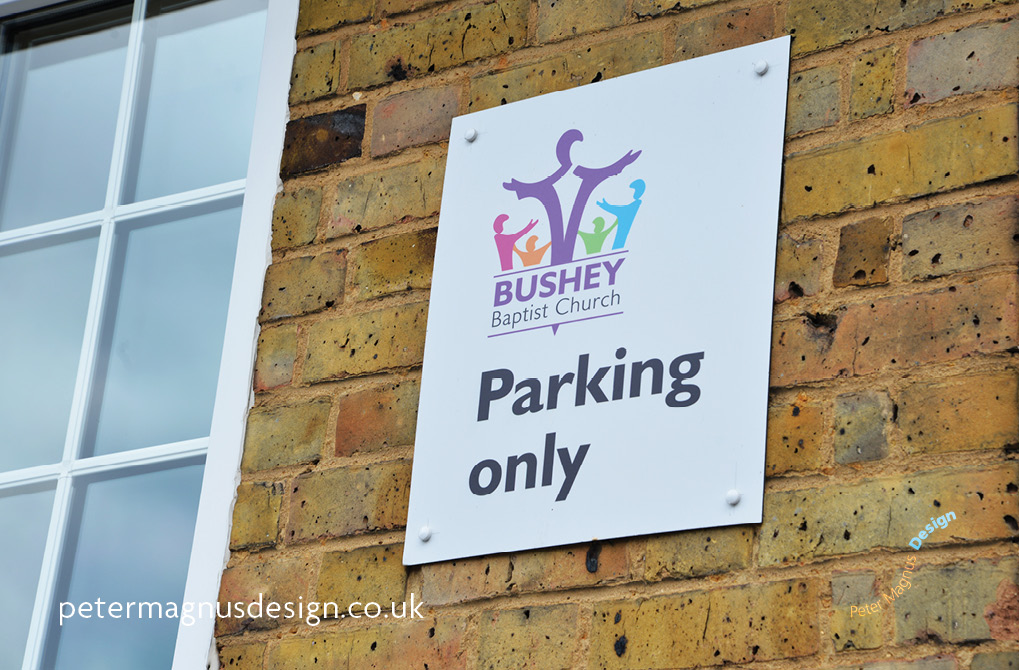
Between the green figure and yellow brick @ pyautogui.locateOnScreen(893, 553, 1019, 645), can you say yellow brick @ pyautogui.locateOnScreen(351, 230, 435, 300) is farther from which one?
yellow brick @ pyautogui.locateOnScreen(893, 553, 1019, 645)

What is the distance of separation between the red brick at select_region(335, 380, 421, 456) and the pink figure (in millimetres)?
198

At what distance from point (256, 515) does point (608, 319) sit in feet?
1.82

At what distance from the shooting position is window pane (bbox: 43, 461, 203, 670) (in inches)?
78.6

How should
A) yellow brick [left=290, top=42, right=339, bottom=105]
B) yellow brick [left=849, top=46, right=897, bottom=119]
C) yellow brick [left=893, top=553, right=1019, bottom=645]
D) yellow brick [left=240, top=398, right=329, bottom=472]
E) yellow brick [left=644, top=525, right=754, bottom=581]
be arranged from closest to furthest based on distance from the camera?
yellow brick [left=893, top=553, right=1019, bottom=645] < yellow brick [left=644, top=525, right=754, bottom=581] < yellow brick [left=849, top=46, right=897, bottom=119] < yellow brick [left=240, top=398, right=329, bottom=472] < yellow brick [left=290, top=42, right=339, bottom=105]

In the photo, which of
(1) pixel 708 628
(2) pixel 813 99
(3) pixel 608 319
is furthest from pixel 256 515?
(2) pixel 813 99

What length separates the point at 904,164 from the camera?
1614mm

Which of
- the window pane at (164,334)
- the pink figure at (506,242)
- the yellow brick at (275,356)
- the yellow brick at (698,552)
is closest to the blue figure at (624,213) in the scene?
the pink figure at (506,242)

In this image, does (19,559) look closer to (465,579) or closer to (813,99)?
(465,579)

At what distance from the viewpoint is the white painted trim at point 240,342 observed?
187 cm

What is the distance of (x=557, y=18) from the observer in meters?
1.96

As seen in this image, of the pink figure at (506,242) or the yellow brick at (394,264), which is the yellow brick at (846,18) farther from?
the yellow brick at (394,264)

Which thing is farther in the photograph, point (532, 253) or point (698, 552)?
point (532, 253)

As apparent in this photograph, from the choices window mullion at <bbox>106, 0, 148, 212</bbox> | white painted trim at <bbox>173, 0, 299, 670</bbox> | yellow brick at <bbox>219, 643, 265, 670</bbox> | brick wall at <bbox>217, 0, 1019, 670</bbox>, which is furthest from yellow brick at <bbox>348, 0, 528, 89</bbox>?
yellow brick at <bbox>219, 643, 265, 670</bbox>

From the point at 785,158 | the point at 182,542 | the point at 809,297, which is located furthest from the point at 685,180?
the point at 182,542
